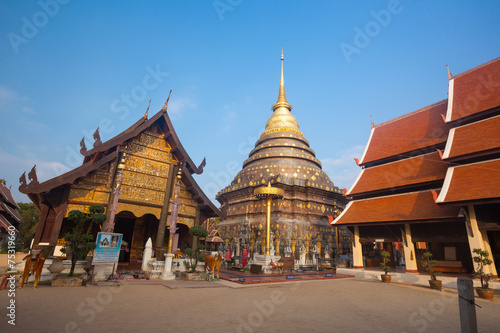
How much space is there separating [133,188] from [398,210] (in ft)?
45.1

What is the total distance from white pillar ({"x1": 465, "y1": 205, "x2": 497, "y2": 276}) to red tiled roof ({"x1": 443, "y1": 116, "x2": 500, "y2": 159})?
2561 mm

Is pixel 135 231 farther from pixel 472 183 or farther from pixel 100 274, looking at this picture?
pixel 472 183

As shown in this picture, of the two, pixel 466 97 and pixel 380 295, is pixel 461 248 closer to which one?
pixel 466 97

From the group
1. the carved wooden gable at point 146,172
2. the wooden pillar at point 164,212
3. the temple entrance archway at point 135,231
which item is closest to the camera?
the carved wooden gable at point 146,172

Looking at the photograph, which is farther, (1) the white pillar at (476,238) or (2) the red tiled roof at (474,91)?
(2) the red tiled roof at (474,91)

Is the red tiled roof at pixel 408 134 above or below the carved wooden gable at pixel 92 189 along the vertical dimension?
above

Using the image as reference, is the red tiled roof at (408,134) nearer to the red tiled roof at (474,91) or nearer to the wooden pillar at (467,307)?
the red tiled roof at (474,91)

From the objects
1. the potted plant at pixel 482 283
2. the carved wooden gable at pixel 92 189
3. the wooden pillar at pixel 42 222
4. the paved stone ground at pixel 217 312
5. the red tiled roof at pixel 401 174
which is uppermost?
the red tiled roof at pixel 401 174

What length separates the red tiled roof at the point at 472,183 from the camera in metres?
9.71

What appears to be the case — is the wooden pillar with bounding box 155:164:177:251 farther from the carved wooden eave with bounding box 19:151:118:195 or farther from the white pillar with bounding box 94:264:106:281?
the carved wooden eave with bounding box 19:151:118:195

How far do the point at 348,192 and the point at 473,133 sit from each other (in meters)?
7.31

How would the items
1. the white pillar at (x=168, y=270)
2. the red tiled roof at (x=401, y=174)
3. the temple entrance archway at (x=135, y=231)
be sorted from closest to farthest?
the white pillar at (x=168, y=270)
the temple entrance archway at (x=135, y=231)
the red tiled roof at (x=401, y=174)

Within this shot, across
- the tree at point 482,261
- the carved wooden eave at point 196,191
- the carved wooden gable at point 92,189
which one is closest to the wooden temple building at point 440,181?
the tree at point 482,261

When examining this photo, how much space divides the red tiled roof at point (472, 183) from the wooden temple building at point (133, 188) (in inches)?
427
